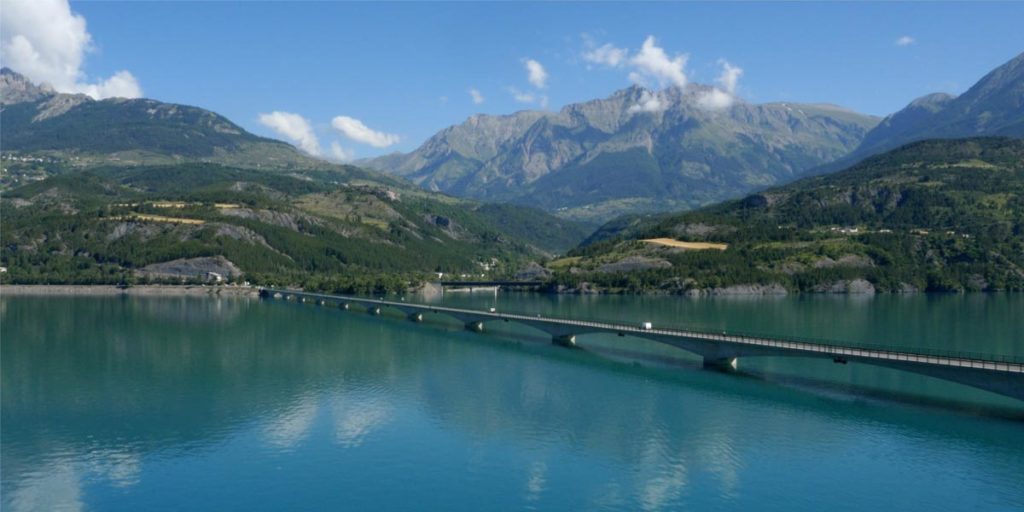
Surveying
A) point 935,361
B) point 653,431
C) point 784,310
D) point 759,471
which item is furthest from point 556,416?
point 784,310

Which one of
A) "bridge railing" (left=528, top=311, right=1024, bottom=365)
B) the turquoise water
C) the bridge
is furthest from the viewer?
"bridge railing" (left=528, top=311, right=1024, bottom=365)

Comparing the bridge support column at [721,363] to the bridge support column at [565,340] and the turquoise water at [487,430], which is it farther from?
the bridge support column at [565,340]

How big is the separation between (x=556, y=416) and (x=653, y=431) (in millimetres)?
8684

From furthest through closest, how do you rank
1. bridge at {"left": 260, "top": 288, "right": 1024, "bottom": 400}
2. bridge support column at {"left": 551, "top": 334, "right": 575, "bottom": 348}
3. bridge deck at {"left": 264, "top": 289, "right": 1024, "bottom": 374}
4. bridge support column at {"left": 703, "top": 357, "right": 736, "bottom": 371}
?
bridge support column at {"left": 551, "top": 334, "right": 575, "bottom": 348} → bridge support column at {"left": 703, "top": 357, "right": 736, "bottom": 371} → bridge deck at {"left": 264, "top": 289, "right": 1024, "bottom": 374} → bridge at {"left": 260, "top": 288, "right": 1024, "bottom": 400}

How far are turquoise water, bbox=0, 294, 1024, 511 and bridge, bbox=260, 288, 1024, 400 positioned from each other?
8.79ft

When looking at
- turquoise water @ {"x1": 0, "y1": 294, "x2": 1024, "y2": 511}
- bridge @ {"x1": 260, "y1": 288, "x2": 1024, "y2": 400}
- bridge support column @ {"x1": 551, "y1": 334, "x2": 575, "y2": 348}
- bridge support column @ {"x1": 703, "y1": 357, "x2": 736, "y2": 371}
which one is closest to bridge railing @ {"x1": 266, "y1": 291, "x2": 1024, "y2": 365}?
bridge @ {"x1": 260, "y1": 288, "x2": 1024, "y2": 400}

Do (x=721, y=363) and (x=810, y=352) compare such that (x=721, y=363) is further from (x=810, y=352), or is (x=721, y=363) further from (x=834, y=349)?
(x=834, y=349)

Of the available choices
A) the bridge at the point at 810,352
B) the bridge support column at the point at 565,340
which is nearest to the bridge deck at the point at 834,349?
the bridge at the point at 810,352

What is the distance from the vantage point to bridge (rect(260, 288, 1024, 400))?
57625 millimetres

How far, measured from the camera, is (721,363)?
3147 inches

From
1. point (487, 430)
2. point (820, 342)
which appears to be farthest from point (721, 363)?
point (487, 430)

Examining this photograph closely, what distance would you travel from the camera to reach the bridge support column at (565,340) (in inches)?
4007

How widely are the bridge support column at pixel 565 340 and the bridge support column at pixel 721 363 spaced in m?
24.6

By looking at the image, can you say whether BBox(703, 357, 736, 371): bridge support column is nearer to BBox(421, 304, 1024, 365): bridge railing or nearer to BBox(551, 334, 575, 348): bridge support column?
BBox(421, 304, 1024, 365): bridge railing
